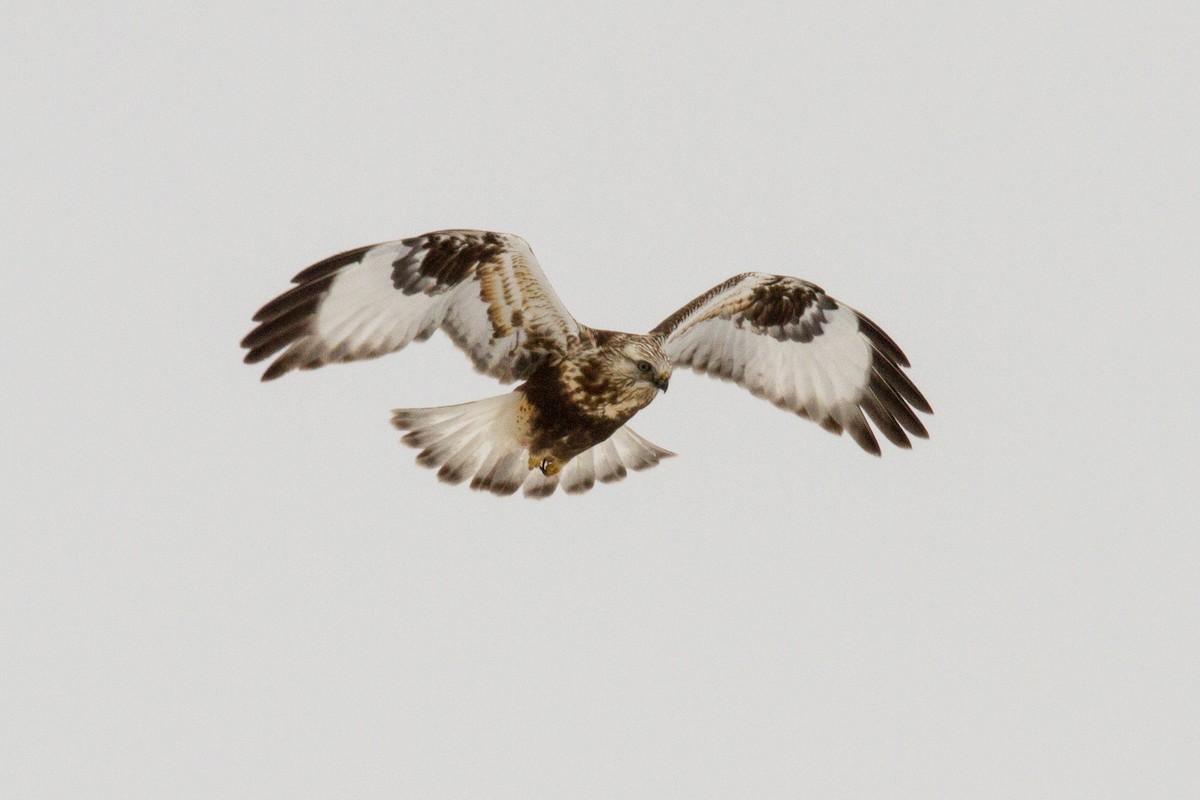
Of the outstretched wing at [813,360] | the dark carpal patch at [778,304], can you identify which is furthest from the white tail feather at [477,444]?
the dark carpal patch at [778,304]

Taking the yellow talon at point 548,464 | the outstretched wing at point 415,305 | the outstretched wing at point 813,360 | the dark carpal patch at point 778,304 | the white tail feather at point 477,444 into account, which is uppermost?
the dark carpal patch at point 778,304

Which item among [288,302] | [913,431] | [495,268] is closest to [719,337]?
[913,431]

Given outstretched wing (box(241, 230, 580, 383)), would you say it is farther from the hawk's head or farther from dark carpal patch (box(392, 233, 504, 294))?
the hawk's head

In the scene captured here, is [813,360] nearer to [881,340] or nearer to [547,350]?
[881,340]

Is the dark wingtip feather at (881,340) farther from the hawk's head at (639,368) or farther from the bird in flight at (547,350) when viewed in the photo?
the hawk's head at (639,368)

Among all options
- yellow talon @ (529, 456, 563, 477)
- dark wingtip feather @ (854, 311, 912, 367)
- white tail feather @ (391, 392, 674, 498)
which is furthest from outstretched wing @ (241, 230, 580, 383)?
dark wingtip feather @ (854, 311, 912, 367)

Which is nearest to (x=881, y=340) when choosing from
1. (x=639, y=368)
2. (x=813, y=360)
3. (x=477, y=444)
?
(x=813, y=360)
